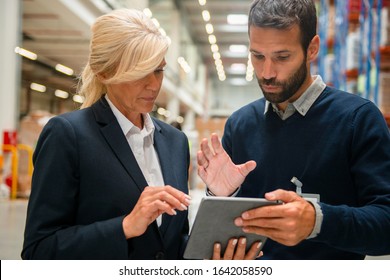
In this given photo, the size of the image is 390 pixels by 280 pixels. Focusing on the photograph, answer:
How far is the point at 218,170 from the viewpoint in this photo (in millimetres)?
1606

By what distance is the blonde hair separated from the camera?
155 cm

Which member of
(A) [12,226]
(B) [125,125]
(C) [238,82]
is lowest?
(A) [12,226]

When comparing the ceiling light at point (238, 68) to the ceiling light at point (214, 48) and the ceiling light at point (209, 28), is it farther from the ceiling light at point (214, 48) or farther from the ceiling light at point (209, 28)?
the ceiling light at point (209, 28)

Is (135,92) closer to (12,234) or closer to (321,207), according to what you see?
(321,207)

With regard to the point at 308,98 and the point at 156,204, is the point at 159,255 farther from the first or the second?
the point at 308,98

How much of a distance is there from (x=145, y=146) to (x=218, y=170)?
0.27 m

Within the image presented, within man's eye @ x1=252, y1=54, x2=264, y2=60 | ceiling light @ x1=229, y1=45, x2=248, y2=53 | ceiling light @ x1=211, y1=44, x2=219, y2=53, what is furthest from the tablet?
ceiling light @ x1=211, y1=44, x2=219, y2=53

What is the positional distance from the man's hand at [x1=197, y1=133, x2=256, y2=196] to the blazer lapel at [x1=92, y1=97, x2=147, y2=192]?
7.4 inches

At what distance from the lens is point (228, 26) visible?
22.3 m

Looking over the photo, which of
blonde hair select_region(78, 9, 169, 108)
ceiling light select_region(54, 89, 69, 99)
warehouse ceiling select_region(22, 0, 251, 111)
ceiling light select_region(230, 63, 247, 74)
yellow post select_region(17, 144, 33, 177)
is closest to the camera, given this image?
blonde hair select_region(78, 9, 169, 108)

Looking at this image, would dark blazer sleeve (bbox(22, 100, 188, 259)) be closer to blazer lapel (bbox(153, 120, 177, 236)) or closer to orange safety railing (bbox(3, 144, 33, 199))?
blazer lapel (bbox(153, 120, 177, 236))

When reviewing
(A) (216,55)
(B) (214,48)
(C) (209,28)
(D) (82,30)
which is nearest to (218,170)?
(D) (82,30)
